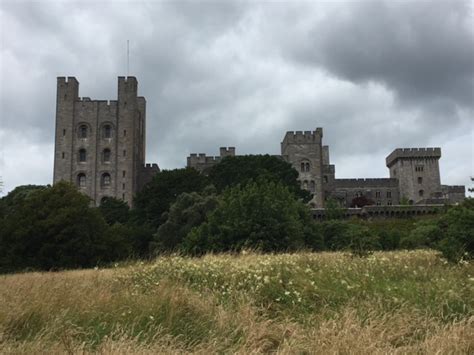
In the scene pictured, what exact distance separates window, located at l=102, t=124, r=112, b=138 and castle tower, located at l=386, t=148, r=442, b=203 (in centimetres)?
4393

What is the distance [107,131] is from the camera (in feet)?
231

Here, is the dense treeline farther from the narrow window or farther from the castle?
the castle

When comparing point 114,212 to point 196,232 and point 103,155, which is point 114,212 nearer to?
point 103,155

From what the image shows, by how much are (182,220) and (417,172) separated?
5207 centimetres

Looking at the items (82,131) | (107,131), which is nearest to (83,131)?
(82,131)

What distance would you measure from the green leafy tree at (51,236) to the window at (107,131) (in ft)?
136

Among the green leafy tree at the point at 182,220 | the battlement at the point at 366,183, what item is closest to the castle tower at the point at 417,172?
the battlement at the point at 366,183

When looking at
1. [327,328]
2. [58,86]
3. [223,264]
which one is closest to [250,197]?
[223,264]

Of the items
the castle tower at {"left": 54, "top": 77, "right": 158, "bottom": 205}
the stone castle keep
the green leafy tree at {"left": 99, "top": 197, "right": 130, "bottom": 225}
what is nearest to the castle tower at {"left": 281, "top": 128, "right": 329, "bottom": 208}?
the stone castle keep

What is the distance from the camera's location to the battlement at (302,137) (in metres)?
73.3

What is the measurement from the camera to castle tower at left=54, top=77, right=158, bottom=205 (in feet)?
225

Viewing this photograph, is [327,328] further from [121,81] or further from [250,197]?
[121,81]

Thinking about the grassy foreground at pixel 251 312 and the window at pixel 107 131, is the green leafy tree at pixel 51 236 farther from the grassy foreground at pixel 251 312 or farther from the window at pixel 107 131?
the window at pixel 107 131

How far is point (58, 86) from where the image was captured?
230 ft
